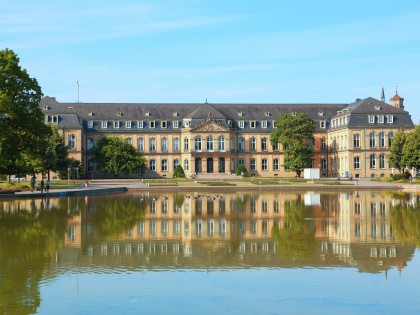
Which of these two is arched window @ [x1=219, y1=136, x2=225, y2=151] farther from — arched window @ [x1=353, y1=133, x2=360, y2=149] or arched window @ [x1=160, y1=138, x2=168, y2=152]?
arched window @ [x1=353, y1=133, x2=360, y2=149]

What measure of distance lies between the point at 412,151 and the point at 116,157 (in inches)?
1661

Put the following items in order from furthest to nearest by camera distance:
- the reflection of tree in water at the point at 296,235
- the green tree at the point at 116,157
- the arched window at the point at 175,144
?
the arched window at the point at 175,144, the green tree at the point at 116,157, the reflection of tree in water at the point at 296,235

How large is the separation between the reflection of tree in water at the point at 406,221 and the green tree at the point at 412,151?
32380mm

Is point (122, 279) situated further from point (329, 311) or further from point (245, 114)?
point (245, 114)

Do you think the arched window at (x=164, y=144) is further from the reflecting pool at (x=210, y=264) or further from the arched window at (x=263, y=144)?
the reflecting pool at (x=210, y=264)

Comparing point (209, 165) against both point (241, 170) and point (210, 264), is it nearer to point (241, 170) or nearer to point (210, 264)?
point (241, 170)

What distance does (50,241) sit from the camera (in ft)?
78.7

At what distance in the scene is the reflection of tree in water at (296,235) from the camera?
21.2m

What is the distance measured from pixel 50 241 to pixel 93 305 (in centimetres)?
1033

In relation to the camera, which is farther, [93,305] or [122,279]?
[122,279]

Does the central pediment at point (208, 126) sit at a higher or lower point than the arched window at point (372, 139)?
higher

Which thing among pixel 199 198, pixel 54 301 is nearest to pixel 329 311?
pixel 54 301

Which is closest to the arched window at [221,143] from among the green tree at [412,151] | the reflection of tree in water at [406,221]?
the green tree at [412,151]

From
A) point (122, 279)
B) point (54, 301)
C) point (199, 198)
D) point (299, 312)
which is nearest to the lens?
point (299, 312)
